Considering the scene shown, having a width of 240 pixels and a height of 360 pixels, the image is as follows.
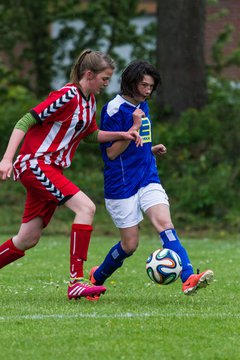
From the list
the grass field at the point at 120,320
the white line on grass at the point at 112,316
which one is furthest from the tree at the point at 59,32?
the white line on grass at the point at 112,316

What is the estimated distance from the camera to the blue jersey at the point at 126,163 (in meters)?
7.83

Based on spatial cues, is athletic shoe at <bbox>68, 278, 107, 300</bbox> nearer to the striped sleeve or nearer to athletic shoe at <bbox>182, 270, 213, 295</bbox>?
athletic shoe at <bbox>182, 270, 213, 295</bbox>

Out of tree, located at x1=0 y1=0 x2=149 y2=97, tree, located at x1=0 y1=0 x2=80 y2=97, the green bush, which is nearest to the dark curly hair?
the green bush

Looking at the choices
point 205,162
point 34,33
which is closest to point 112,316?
point 205,162

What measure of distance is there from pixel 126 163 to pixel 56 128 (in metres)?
0.63

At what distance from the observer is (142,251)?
1312 cm

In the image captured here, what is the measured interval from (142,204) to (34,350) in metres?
2.35

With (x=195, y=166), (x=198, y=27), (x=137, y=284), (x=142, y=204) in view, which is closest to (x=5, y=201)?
(x=195, y=166)

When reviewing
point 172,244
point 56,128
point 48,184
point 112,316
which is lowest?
point 112,316

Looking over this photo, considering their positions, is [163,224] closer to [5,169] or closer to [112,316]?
[112,316]

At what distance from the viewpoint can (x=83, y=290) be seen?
24.4 feet

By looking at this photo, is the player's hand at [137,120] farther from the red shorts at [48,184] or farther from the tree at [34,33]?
the tree at [34,33]

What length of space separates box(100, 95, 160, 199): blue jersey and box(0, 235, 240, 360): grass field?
87 centimetres

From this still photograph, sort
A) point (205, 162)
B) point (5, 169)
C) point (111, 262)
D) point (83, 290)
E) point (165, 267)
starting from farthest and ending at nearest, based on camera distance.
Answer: point (205, 162) < point (111, 262) < point (83, 290) < point (165, 267) < point (5, 169)
